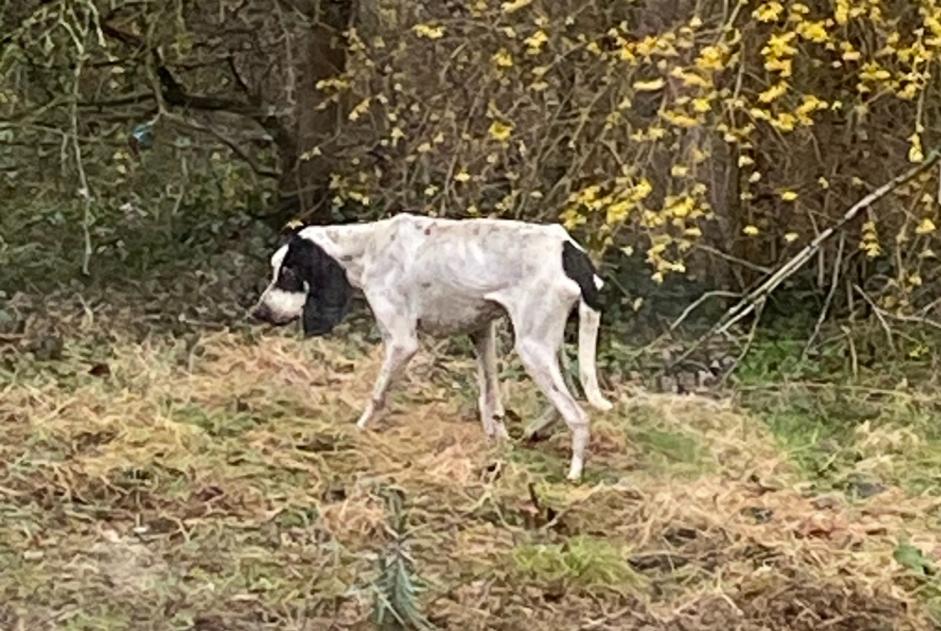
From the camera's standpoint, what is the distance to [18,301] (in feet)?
26.9

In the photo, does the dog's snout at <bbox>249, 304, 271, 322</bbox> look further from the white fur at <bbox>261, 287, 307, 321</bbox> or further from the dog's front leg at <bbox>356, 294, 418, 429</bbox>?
the dog's front leg at <bbox>356, 294, 418, 429</bbox>

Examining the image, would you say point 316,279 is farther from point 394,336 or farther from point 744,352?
point 744,352

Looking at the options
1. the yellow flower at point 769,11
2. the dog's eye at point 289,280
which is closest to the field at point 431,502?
the dog's eye at point 289,280

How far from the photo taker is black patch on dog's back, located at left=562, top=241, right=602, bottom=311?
5.61 m

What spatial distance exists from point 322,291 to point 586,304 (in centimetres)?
97

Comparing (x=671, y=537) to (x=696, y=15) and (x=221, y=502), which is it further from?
(x=696, y=15)

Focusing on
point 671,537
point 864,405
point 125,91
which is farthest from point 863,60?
point 125,91

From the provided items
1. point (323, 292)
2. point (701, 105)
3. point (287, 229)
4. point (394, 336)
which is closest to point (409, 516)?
point (394, 336)

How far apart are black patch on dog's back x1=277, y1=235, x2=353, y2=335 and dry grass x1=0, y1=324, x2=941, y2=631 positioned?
402mm

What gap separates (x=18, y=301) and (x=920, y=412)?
13.4 ft

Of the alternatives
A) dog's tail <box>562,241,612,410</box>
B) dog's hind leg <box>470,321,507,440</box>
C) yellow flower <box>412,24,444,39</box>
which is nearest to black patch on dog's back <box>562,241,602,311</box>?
dog's tail <box>562,241,612,410</box>

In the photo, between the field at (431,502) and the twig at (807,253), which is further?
the twig at (807,253)

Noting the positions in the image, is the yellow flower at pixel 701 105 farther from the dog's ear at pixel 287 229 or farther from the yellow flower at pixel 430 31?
the dog's ear at pixel 287 229

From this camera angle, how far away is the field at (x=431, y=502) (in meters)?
4.52
